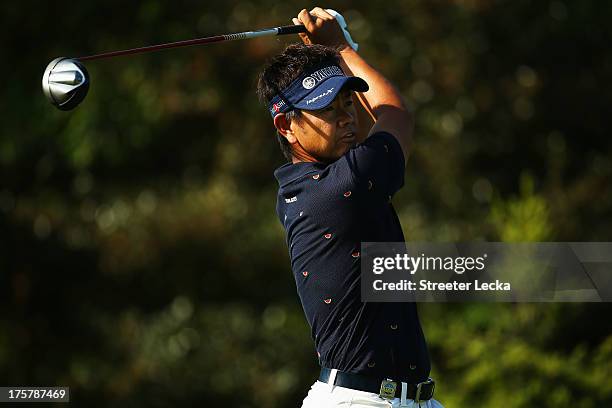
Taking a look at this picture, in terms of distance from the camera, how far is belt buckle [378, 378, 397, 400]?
4.09 m

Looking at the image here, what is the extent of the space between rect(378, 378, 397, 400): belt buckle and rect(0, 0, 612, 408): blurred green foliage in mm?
7051

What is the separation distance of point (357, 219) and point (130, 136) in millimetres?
9785

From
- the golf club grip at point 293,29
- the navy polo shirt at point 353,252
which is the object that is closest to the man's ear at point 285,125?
the navy polo shirt at point 353,252

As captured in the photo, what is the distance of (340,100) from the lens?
421cm

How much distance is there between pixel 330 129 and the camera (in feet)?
13.8

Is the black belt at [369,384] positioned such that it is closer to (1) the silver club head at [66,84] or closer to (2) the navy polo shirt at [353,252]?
(2) the navy polo shirt at [353,252]

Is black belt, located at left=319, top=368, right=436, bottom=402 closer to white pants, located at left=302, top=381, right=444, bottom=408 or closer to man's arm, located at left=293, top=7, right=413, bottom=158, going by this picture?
white pants, located at left=302, top=381, right=444, bottom=408

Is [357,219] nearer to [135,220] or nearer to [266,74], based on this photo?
[266,74]

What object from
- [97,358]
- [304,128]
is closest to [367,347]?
[304,128]

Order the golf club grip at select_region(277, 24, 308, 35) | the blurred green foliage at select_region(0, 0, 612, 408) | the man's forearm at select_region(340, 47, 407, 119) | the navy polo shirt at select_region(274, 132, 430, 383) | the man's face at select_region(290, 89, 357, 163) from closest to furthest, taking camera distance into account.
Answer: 1. the navy polo shirt at select_region(274, 132, 430, 383)
2. the man's face at select_region(290, 89, 357, 163)
3. the man's forearm at select_region(340, 47, 407, 119)
4. the golf club grip at select_region(277, 24, 308, 35)
5. the blurred green foliage at select_region(0, 0, 612, 408)

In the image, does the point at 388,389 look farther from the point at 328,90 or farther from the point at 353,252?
the point at 328,90

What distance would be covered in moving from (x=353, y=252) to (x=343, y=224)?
0.36ft

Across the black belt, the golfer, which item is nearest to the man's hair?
the golfer

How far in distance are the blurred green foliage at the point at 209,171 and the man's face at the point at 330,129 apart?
6960 millimetres
